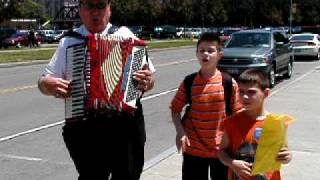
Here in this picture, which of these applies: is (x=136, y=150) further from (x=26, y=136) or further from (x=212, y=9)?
(x=212, y=9)

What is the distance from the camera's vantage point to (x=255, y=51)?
56.3ft

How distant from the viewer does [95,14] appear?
12.7 feet

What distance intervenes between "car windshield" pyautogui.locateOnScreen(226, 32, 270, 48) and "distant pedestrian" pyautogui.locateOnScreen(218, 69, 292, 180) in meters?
14.4

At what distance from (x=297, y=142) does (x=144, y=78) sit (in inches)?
201

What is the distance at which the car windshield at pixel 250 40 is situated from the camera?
59.4ft

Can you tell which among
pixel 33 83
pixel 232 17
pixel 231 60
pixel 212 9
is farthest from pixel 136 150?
pixel 232 17

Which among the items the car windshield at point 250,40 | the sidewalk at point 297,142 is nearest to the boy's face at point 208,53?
the sidewalk at point 297,142

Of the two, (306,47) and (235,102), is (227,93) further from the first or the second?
(306,47)

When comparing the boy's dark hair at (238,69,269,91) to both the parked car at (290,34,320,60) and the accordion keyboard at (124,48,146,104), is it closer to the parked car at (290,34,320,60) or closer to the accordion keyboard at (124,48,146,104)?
the accordion keyboard at (124,48,146,104)

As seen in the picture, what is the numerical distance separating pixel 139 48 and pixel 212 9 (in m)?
93.2

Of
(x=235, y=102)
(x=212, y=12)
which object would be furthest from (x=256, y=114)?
(x=212, y=12)

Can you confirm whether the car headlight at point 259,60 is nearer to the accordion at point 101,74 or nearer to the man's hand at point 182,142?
the man's hand at point 182,142

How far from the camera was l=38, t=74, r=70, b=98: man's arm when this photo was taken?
3693 mm

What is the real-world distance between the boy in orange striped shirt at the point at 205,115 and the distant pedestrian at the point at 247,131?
56 cm
